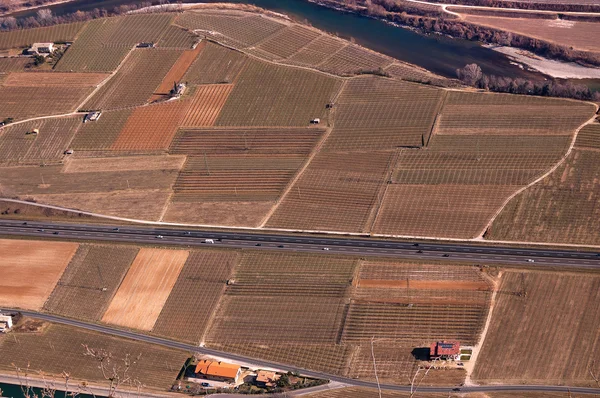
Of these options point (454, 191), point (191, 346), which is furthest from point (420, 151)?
point (191, 346)

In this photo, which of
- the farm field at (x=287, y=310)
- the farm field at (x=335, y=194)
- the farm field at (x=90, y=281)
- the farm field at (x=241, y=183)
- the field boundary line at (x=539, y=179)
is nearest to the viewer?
the farm field at (x=287, y=310)

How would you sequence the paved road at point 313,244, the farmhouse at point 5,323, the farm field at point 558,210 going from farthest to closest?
the farm field at point 558,210
the paved road at point 313,244
the farmhouse at point 5,323

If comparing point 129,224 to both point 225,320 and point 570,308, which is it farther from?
point 570,308

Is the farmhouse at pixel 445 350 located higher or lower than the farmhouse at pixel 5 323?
higher

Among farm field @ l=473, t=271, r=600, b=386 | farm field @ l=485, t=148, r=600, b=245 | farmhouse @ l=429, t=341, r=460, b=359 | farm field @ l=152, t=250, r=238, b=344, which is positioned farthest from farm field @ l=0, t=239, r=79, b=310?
farm field @ l=485, t=148, r=600, b=245

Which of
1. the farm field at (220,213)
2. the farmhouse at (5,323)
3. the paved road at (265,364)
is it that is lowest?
the paved road at (265,364)

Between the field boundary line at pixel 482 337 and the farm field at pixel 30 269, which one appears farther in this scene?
the farm field at pixel 30 269

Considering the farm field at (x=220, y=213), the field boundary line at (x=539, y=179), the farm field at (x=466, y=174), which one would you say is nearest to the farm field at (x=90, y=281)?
the farm field at (x=220, y=213)

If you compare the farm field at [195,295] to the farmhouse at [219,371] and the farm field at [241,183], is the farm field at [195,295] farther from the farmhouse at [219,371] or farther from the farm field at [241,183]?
the farm field at [241,183]
